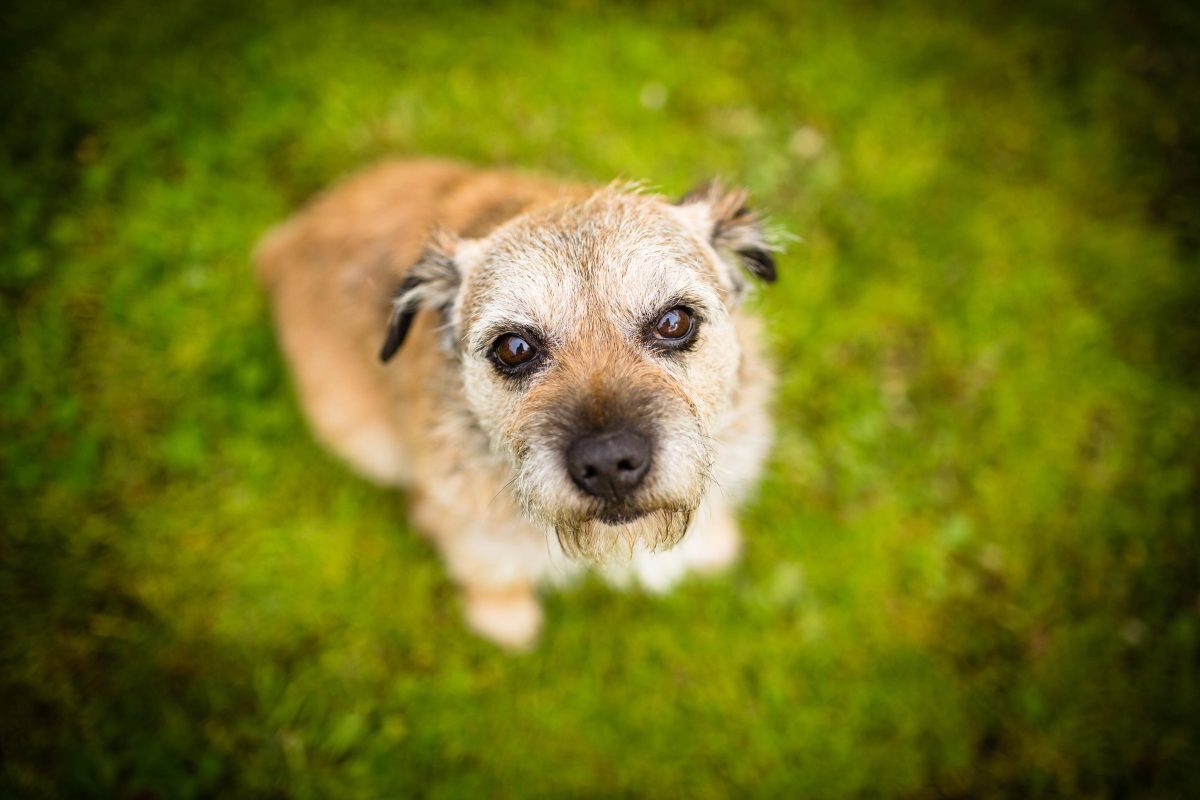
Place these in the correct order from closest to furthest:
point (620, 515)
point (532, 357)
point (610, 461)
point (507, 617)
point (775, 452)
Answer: point (610, 461) → point (620, 515) → point (532, 357) → point (507, 617) → point (775, 452)

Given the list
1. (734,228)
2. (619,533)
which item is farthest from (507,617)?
(734,228)

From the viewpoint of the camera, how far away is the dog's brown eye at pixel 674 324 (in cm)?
242

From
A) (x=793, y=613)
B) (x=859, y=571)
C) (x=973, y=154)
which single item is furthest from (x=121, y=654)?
(x=973, y=154)

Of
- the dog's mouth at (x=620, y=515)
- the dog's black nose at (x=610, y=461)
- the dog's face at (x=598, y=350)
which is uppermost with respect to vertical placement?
the dog's face at (x=598, y=350)

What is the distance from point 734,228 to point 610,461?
51.4 inches

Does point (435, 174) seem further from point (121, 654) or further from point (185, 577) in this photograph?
point (121, 654)

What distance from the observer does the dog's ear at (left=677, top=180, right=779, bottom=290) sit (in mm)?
2748

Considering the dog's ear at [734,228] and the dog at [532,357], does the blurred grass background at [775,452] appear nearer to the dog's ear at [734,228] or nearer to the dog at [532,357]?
the dog at [532,357]

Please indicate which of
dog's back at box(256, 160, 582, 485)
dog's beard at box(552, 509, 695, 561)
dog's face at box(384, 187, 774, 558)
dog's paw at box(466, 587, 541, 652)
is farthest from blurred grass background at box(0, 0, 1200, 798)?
dog's face at box(384, 187, 774, 558)

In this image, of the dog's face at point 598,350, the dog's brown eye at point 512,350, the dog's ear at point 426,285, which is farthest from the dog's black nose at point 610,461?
the dog's ear at point 426,285

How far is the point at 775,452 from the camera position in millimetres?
4121

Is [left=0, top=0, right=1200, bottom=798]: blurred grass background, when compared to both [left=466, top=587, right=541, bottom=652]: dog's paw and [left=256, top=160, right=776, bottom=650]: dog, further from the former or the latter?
[left=256, top=160, right=776, bottom=650]: dog

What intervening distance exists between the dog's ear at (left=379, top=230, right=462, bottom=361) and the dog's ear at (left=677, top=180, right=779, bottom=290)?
1051mm

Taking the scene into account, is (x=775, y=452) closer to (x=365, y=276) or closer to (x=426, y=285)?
(x=426, y=285)
